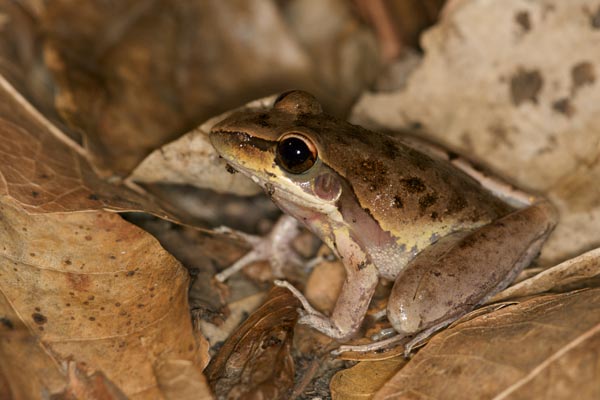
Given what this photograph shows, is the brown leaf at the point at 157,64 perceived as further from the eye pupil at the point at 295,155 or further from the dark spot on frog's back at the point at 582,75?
the dark spot on frog's back at the point at 582,75

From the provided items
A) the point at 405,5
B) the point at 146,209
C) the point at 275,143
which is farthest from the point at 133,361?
the point at 405,5

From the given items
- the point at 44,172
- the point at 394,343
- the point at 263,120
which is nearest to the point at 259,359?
the point at 394,343

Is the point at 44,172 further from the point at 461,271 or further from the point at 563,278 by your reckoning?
the point at 563,278

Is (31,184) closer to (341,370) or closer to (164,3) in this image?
(341,370)

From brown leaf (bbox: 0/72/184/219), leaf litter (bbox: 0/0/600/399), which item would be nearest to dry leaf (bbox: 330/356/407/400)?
leaf litter (bbox: 0/0/600/399)

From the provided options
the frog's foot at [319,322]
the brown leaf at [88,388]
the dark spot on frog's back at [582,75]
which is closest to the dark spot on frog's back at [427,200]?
the frog's foot at [319,322]
